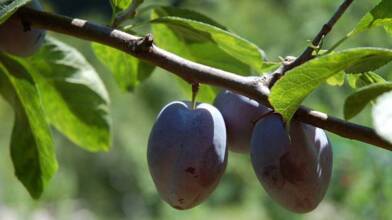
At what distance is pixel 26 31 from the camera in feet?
2.15

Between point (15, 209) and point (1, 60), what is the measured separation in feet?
6.67

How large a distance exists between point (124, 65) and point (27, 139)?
0.12 metres

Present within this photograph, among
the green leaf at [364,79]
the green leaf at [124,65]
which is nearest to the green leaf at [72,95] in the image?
the green leaf at [124,65]

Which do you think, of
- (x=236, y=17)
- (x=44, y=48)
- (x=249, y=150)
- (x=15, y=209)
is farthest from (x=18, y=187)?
(x=249, y=150)

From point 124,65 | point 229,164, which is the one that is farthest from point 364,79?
point 229,164

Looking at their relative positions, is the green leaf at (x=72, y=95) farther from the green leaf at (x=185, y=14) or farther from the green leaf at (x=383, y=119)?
the green leaf at (x=383, y=119)

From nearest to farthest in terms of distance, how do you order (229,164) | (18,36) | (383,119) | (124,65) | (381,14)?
(383,119) < (381,14) < (18,36) < (124,65) < (229,164)

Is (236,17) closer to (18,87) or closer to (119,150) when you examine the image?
(119,150)

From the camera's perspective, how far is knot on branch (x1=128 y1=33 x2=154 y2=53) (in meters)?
0.58

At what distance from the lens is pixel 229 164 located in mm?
3539

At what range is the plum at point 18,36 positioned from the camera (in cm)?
67

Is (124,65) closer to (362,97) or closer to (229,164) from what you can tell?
(362,97)

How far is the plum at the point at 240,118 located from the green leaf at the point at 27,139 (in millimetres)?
197

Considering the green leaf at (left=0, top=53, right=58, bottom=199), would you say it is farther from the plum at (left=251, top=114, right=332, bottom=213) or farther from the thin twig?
the plum at (left=251, top=114, right=332, bottom=213)
